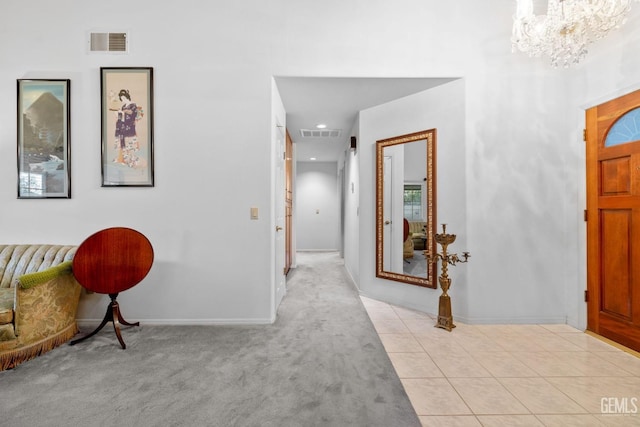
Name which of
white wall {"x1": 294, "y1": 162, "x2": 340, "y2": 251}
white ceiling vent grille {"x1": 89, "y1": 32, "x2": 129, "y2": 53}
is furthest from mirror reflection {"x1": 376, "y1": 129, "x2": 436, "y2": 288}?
white wall {"x1": 294, "y1": 162, "x2": 340, "y2": 251}

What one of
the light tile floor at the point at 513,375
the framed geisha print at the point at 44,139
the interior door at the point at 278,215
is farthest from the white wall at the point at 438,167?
the framed geisha print at the point at 44,139

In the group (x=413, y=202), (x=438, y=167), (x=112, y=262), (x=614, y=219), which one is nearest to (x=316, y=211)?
(x=413, y=202)

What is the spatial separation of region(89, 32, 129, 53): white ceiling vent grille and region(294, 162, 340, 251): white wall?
5218 mm

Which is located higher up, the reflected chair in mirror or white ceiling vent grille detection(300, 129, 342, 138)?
white ceiling vent grille detection(300, 129, 342, 138)

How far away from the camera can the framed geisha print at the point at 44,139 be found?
275 centimetres

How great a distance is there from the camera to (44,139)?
2.76 metres

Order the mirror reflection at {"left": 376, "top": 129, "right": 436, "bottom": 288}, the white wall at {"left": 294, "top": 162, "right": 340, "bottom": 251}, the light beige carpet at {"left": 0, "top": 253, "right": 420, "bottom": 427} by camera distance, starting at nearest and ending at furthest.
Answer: the light beige carpet at {"left": 0, "top": 253, "right": 420, "bottom": 427} → the mirror reflection at {"left": 376, "top": 129, "right": 436, "bottom": 288} → the white wall at {"left": 294, "top": 162, "right": 340, "bottom": 251}

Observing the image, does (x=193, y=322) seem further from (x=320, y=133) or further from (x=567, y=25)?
(x=567, y=25)

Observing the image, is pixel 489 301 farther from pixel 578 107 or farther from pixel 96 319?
pixel 96 319

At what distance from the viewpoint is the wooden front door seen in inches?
86.7

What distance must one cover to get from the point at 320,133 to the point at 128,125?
2830mm

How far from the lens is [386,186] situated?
344cm

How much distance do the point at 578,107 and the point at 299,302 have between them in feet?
10.9

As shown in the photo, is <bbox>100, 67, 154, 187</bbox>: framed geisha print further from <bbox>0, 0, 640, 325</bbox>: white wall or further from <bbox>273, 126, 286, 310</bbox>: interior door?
<bbox>273, 126, 286, 310</bbox>: interior door
